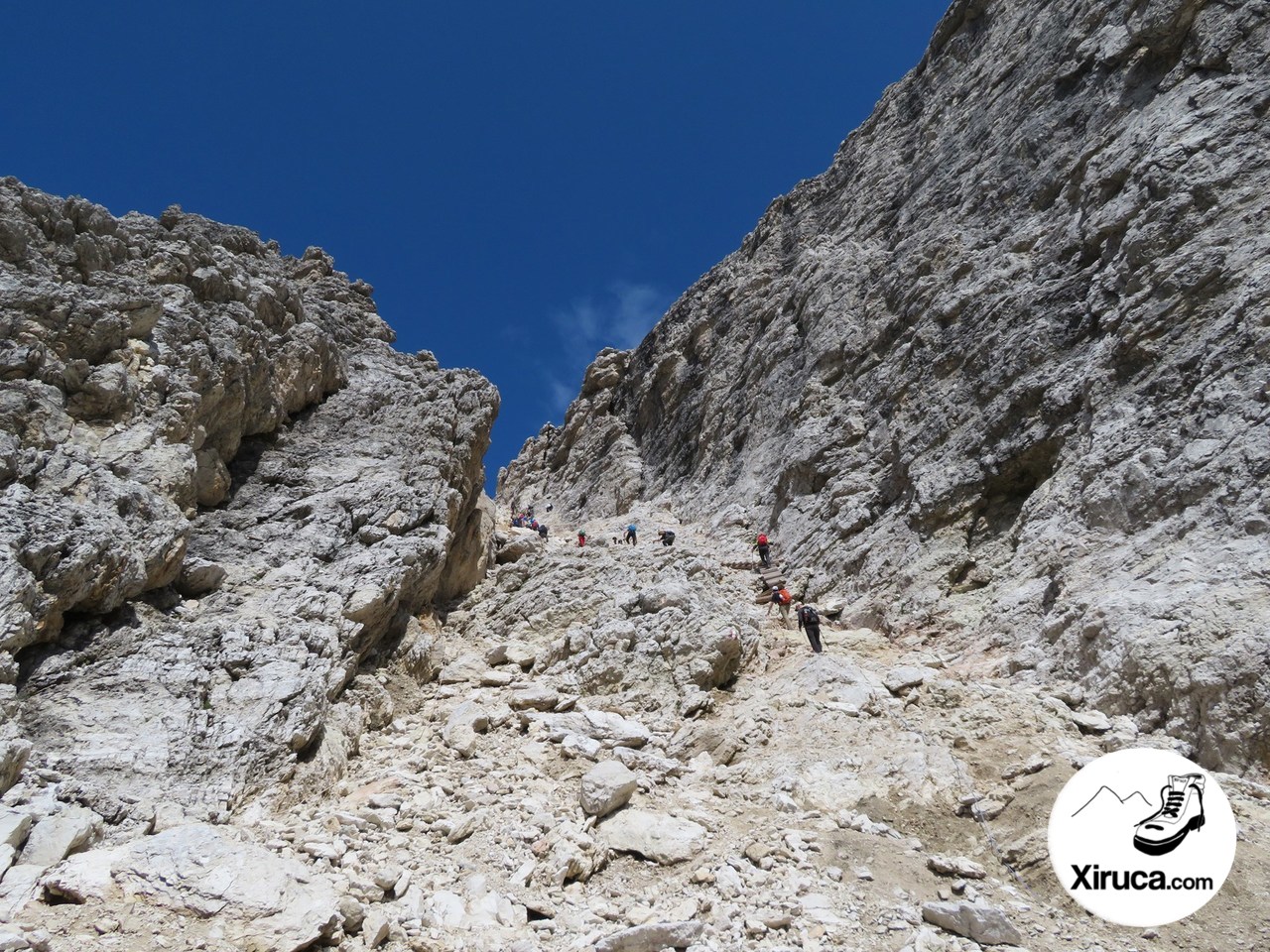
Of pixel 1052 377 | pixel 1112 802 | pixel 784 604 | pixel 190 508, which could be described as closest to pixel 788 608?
pixel 784 604

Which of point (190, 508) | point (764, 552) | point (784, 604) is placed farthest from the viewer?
point (764, 552)

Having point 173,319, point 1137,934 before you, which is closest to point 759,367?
point 173,319

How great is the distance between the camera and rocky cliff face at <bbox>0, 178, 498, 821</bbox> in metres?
9.63

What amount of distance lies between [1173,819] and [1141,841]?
0.58 metres

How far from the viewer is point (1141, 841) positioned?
7.67 meters

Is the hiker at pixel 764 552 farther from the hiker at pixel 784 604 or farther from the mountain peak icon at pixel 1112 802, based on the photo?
the mountain peak icon at pixel 1112 802

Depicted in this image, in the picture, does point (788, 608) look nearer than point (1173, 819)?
No

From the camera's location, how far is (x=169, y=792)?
29.3 feet

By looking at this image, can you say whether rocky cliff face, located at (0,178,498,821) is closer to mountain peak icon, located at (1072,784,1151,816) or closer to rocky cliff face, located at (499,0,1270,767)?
mountain peak icon, located at (1072,784,1151,816)

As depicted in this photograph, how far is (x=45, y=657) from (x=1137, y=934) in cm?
1335

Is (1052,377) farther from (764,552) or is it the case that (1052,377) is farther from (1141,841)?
(1141,841)

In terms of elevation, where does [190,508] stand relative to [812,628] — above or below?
above

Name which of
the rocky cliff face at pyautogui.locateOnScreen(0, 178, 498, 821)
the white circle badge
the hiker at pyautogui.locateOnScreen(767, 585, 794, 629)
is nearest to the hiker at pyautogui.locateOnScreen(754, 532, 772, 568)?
the hiker at pyautogui.locateOnScreen(767, 585, 794, 629)

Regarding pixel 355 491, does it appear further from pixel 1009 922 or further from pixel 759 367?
pixel 759 367
